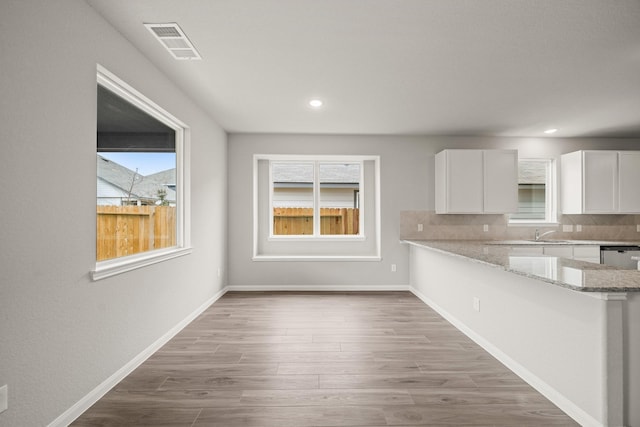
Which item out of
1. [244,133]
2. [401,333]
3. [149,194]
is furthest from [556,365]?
[244,133]

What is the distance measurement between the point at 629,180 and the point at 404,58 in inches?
165

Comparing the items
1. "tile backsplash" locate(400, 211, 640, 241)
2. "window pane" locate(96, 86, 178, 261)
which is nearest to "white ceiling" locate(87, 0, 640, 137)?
"window pane" locate(96, 86, 178, 261)

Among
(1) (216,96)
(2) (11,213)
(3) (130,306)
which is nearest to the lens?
(2) (11,213)

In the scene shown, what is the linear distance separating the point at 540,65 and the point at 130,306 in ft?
12.1

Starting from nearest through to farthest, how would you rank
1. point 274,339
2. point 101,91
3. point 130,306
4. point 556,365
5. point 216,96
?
1. point 556,365
2. point 101,91
3. point 130,306
4. point 274,339
5. point 216,96

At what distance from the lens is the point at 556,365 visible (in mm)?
2088

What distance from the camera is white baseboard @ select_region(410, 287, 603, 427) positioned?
1.88 meters

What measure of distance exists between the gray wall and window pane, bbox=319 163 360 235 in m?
0.42

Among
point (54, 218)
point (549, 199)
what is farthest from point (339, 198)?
point (54, 218)

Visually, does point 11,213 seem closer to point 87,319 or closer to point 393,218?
point 87,319

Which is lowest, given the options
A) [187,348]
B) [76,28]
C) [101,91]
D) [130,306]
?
[187,348]

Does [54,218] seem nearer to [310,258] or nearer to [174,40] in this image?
[174,40]

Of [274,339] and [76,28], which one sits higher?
[76,28]

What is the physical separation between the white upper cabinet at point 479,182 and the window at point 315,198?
142 centimetres
